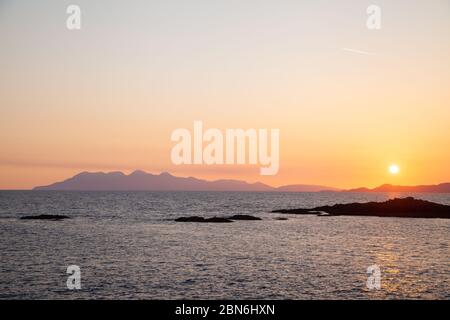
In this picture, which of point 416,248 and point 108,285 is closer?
point 108,285

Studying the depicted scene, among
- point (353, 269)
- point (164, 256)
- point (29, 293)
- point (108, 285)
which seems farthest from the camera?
point (164, 256)

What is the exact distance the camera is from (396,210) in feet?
397

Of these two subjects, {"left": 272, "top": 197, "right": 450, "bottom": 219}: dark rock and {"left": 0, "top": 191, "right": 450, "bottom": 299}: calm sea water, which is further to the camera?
{"left": 272, "top": 197, "right": 450, "bottom": 219}: dark rock

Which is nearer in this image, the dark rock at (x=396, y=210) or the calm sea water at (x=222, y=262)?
the calm sea water at (x=222, y=262)

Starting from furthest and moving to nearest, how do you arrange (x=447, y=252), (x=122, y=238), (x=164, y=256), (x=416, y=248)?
(x=122, y=238) < (x=416, y=248) < (x=447, y=252) < (x=164, y=256)

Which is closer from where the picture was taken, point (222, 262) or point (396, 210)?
point (222, 262)

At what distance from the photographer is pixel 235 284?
35438 millimetres

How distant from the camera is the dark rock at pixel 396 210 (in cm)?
11575

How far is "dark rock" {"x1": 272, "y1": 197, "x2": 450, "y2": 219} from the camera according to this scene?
115750 millimetres

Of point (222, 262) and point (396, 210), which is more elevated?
point (222, 262)

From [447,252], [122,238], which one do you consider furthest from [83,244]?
[447,252]

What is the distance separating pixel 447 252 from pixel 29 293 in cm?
4741
